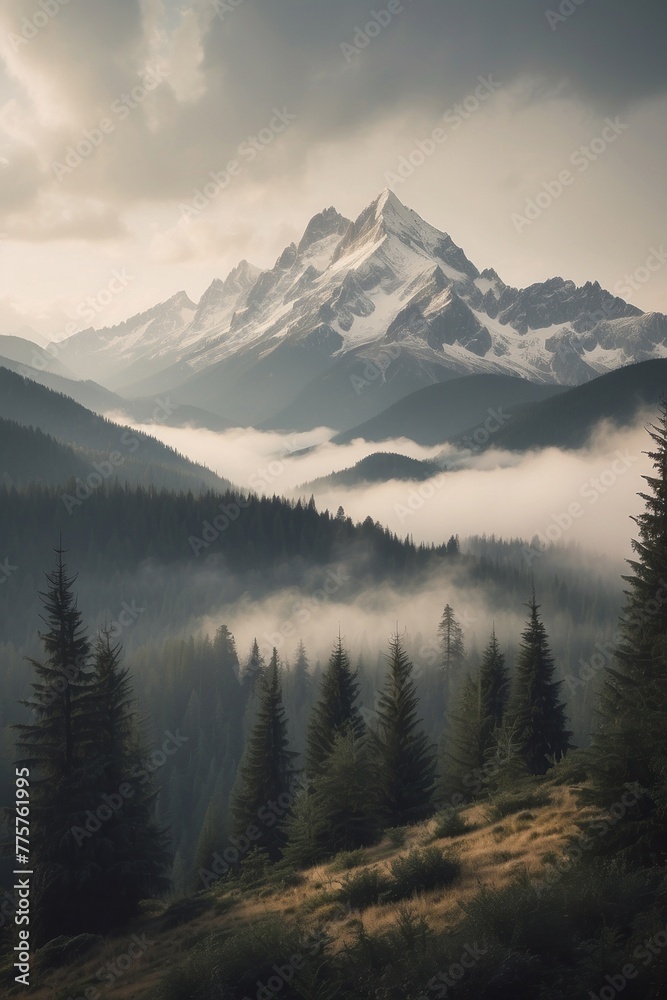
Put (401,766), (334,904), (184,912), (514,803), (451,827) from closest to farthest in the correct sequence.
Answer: (334,904)
(451,827)
(514,803)
(184,912)
(401,766)

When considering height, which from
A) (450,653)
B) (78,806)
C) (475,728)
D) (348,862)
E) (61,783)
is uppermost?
(61,783)

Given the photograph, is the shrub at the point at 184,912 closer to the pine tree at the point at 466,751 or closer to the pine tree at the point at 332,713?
the pine tree at the point at 332,713

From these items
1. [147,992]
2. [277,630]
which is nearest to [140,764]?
[147,992]

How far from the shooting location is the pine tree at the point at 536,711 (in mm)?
38000

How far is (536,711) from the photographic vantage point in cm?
3831

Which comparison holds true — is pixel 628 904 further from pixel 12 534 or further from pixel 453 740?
pixel 12 534

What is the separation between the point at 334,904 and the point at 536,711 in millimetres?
22575

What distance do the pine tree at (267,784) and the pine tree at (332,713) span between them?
222 cm

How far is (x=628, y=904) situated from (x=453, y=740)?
3184 cm

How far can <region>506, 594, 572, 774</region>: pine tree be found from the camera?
3800cm

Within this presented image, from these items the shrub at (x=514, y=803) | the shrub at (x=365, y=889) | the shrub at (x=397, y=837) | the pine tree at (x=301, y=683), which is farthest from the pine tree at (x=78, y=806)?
the pine tree at (x=301, y=683)

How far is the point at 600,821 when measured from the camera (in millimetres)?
16422

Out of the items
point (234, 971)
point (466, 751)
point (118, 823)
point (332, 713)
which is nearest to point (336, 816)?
point (118, 823)

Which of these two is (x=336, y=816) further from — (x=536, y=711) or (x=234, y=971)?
(x=234, y=971)
